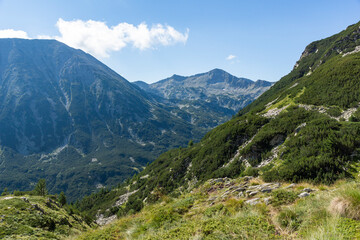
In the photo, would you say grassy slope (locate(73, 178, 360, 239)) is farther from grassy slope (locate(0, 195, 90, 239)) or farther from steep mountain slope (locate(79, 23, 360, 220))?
steep mountain slope (locate(79, 23, 360, 220))

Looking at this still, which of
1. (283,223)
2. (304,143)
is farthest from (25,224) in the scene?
(304,143)

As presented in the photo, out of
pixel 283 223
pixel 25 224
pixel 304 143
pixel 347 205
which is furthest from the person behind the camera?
pixel 304 143

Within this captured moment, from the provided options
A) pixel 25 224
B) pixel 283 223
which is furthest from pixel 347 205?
pixel 25 224

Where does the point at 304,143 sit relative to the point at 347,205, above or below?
below

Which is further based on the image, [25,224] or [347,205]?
[25,224]

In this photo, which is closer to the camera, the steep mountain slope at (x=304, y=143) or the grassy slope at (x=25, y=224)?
the grassy slope at (x=25, y=224)

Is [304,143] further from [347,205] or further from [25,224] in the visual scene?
[25,224]

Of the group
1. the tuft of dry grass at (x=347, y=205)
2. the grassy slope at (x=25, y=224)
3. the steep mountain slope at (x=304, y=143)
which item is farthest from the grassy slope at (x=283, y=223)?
the steep mountain slope at (x=304, y=143)

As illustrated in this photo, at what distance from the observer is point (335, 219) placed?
17.6 ft

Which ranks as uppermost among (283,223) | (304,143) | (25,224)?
(283,223)

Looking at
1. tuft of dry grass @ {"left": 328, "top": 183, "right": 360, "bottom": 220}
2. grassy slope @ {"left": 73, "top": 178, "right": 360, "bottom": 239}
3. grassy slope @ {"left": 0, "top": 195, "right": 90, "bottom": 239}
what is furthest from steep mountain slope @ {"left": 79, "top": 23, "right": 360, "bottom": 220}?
tuft of dry grass @ {"left": 328, "top": 183, "right": 360, "bottom": 220}

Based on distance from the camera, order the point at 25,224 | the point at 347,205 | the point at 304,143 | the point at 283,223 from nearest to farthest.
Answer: the point at 347,205
the point at 283,223
the point at 25,224
the point at 304,143

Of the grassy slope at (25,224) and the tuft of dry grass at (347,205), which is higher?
the tuft of dry grass at (347,205)

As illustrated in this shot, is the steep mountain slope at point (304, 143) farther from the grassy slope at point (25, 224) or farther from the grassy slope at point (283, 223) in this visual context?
the grassy slope at point (283, 223)
